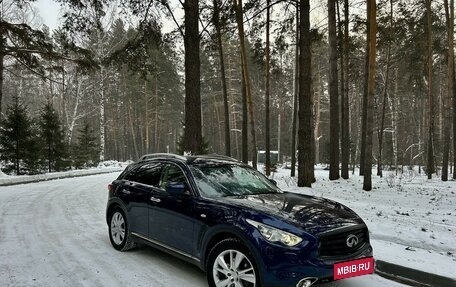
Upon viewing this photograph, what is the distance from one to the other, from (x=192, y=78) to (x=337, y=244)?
9258mm

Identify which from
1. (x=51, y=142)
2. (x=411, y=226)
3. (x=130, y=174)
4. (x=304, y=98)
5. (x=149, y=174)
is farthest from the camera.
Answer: (x=51, y=142)

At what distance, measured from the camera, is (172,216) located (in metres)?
5.32

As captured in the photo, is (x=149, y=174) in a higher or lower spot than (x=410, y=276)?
higher

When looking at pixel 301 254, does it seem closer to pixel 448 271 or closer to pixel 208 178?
pixel 208 178

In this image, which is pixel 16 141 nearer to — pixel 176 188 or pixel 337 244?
pixel 176 188

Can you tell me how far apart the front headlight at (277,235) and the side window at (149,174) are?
2.38 meters

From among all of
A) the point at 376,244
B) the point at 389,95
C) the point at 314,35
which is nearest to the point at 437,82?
the point at 389,95

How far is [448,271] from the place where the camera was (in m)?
5.21

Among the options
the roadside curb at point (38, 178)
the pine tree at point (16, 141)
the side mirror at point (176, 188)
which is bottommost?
the roadside curb at point (38, 178)

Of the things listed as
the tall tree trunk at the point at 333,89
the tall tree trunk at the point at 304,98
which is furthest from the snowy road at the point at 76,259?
the tall tree trunk at the point at 333,89

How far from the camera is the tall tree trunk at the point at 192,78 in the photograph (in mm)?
12438

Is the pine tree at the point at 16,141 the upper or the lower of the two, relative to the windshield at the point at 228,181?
upper

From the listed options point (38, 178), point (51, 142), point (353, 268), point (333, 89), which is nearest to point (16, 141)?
point (38, 178)

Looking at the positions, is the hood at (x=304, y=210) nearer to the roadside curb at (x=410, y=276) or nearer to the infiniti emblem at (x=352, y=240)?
the infiniti emblem at (x=352, y=240)
